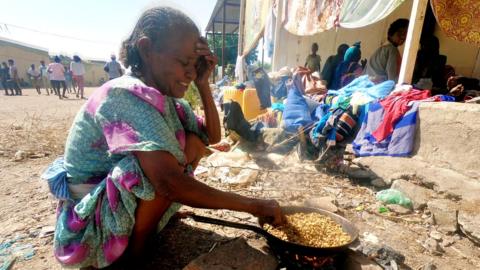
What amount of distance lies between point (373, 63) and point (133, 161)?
4677mm

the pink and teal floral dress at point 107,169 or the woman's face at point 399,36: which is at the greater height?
the woman's face at point 399,36

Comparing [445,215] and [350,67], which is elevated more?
[350,67]

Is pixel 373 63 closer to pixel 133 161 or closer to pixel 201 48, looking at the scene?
pixel 201 48

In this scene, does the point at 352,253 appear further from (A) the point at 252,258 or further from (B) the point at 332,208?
(B) the point at 332,208

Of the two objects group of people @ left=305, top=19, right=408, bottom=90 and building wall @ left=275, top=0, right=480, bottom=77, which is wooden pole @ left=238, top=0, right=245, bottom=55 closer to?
building wall @ left=275, top=0, right=480, bottom=77

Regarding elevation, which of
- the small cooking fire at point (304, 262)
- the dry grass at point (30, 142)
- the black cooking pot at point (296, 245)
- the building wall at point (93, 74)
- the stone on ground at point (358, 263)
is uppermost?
the black cooking pot at point (296, 245)

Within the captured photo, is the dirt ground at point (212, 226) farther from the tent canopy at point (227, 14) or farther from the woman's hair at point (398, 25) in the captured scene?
the tent canopy at point (227, 14)

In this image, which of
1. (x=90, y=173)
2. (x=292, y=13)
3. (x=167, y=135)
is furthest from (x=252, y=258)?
(x=292, y=13)

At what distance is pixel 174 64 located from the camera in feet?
4.54

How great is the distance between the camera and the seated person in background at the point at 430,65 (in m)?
5.10

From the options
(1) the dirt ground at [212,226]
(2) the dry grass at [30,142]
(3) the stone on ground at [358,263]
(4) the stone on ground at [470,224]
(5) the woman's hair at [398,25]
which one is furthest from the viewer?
(5) the woman's hair at [398,25]

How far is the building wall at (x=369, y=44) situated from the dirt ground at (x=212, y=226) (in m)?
4.92

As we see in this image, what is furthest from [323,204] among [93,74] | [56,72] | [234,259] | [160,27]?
[93,74]

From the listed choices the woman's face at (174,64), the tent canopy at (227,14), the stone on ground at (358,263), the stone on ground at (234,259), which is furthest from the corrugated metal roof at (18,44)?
the stone on ground at (358,263)
